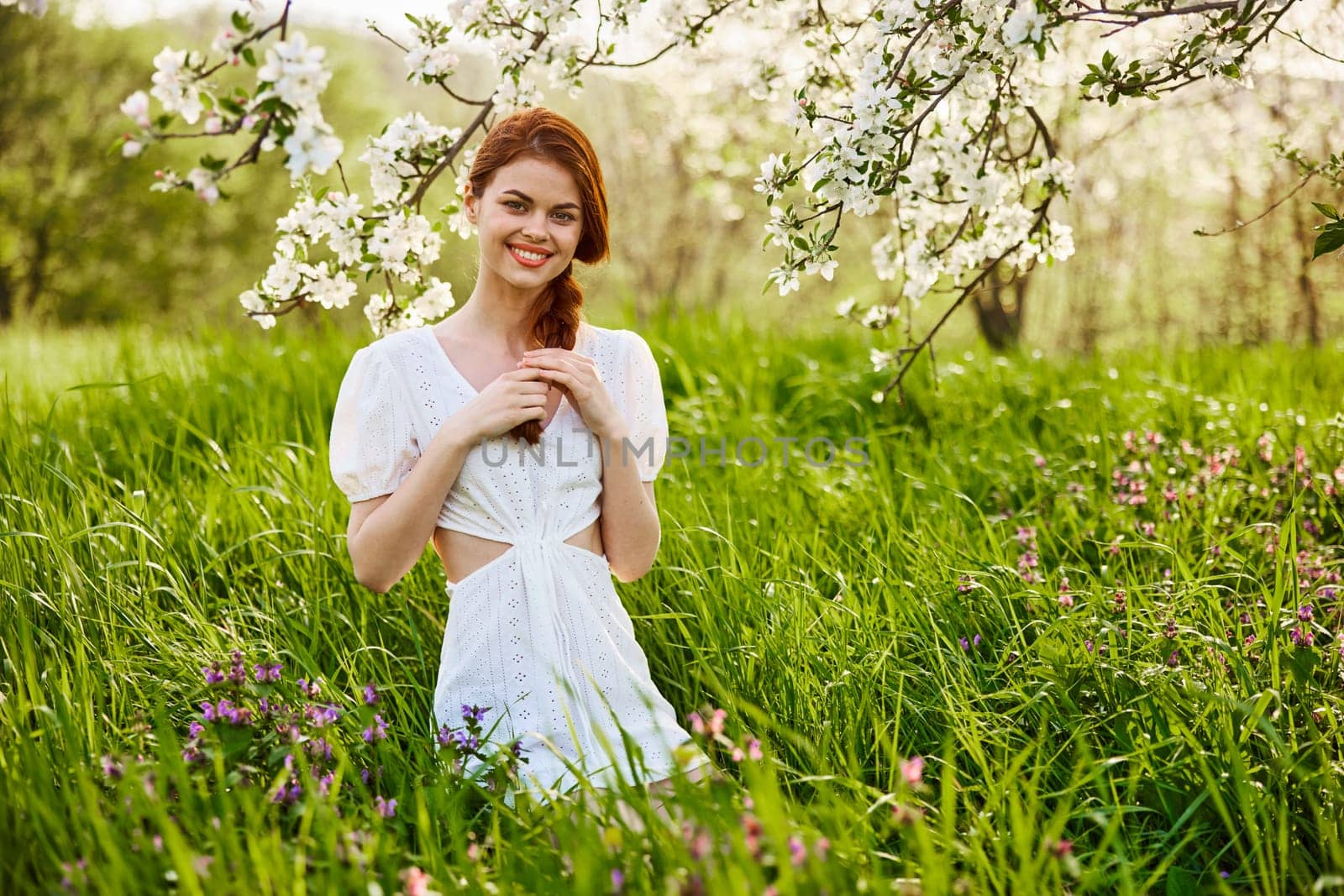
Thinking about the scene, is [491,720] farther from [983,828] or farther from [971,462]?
[971,462]

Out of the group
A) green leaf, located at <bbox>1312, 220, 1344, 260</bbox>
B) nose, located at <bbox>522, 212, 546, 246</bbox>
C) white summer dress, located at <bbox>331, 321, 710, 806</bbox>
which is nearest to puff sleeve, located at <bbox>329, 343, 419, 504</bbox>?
white summer dress, located at <bbox>331, 321, 710, 806</bbox>

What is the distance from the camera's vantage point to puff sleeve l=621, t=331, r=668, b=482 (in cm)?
234

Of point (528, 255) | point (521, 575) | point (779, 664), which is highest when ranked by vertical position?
point (528, 255)

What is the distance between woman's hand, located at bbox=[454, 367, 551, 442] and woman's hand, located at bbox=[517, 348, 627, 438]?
28mm

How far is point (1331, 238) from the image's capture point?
204 cm

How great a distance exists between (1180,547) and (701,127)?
11029 millimetres

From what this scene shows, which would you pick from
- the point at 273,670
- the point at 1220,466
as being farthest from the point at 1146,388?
the point at 273,670

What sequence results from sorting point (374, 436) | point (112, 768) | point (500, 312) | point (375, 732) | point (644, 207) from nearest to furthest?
1. point (112, 768)
2. point (375, 732)
3. point (374, 436)
4. point (500, 312)
5. point (644, 207)

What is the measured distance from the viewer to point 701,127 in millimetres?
13039

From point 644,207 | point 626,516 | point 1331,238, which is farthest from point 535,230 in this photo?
point 644,207

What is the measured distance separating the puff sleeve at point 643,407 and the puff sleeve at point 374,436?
0.49m

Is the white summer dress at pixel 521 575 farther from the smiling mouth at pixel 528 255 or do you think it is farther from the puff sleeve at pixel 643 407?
the smiling mouth at pixel 528 255

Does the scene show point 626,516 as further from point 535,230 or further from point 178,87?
point 178,87

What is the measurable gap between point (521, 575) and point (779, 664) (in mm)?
666
